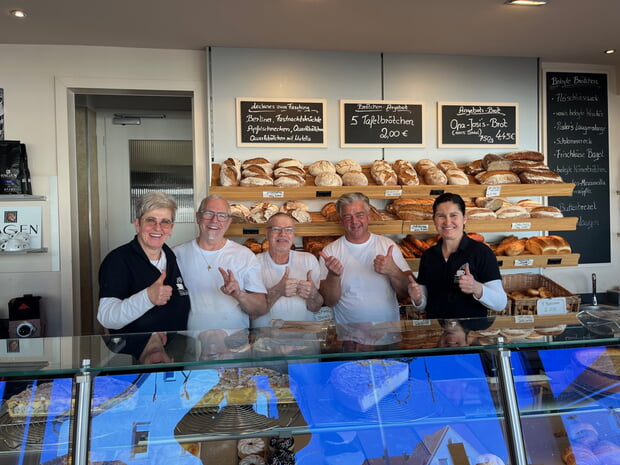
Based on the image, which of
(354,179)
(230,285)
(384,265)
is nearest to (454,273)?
(384,265)

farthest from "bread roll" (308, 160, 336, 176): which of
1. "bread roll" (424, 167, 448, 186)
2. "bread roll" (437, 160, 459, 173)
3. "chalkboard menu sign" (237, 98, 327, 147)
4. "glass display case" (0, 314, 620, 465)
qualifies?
"glass display case" (0, 314, 620, 465)

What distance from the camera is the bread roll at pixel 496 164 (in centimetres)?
360

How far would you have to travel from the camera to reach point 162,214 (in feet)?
6.66

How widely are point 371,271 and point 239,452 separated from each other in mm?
1401

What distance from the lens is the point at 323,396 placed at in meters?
1.53

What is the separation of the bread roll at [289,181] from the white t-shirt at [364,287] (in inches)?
29.0

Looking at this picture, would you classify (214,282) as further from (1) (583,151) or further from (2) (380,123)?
(1) (583,151)

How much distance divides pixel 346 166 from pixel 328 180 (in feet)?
0.79

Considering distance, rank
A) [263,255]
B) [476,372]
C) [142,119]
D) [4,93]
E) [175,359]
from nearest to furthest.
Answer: [175,359] < [476,372] < [263,255] < [4,93] < [142,119]

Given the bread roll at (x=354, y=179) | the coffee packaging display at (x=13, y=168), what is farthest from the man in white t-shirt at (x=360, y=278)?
the coffee packaging display at (x=13, y=168)

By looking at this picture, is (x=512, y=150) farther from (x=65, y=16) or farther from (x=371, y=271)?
(x=65, y=16)

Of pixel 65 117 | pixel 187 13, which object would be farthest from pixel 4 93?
pixel 187 13

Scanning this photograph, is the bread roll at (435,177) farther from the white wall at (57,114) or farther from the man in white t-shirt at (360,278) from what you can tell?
the white wall at (57,114)

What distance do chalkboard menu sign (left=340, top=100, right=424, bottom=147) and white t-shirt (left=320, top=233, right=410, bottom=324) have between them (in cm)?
117
